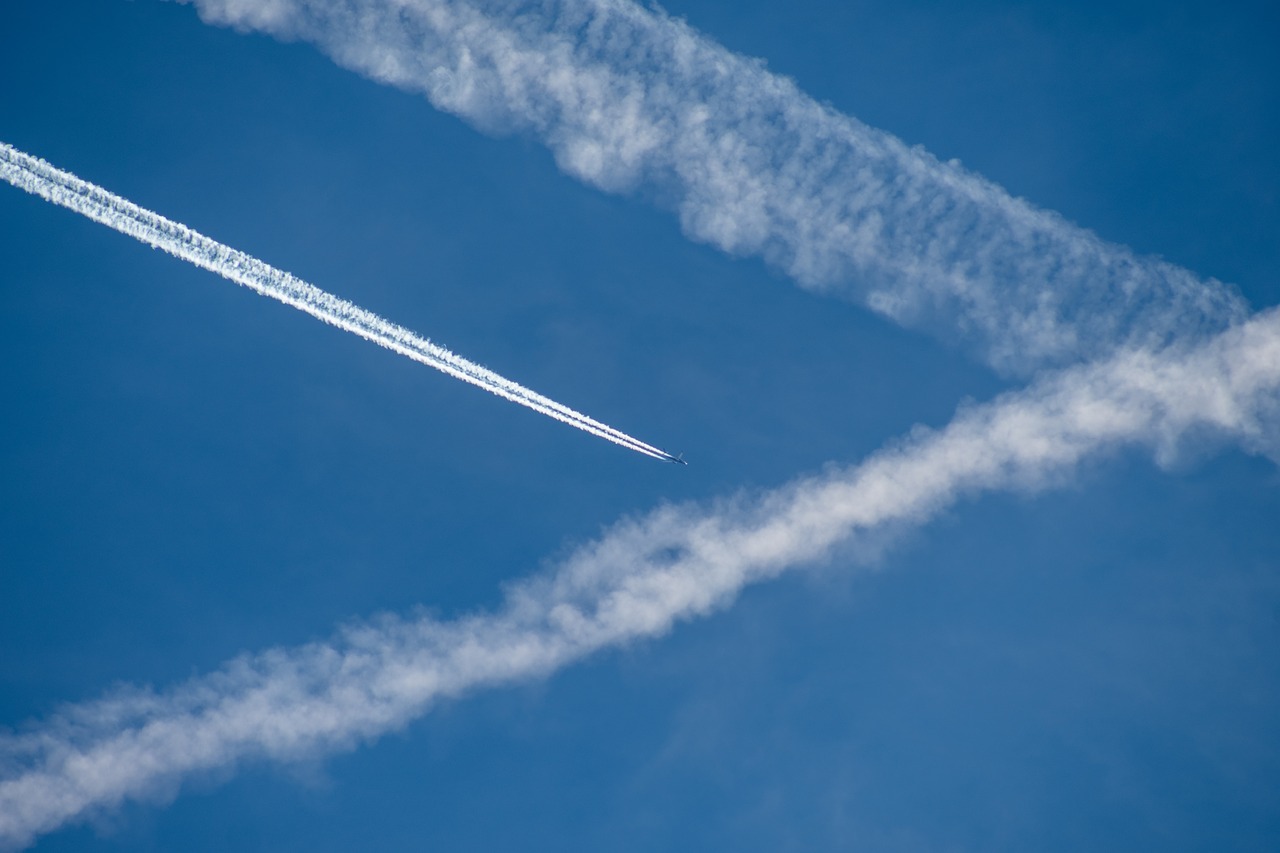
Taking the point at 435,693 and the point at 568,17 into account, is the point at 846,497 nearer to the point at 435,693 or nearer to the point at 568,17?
the point at 435,693

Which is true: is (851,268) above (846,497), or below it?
above

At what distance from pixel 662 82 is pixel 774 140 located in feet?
12.5

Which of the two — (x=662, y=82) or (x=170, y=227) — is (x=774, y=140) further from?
(x=170, y=227)

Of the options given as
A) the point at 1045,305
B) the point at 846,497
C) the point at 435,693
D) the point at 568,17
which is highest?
the point at 568,17

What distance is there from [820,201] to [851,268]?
2.31 meters

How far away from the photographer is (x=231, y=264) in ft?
93.5

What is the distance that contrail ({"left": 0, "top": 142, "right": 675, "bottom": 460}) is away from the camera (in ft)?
92.1

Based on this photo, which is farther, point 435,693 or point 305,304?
point 435,693

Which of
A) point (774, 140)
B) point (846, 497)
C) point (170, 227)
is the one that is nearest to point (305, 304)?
point (170, 227)

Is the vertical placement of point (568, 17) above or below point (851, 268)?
above

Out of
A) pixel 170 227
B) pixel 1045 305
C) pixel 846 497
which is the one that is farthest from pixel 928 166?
Result: pixel 170 227

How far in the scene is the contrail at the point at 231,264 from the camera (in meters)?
28.1

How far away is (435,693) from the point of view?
31359mm

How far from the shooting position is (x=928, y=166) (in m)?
29.9
